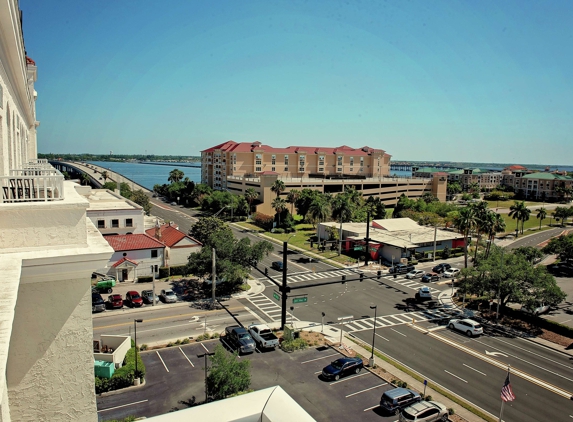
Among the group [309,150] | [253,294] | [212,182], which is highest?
[309,150]

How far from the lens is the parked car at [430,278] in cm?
4747

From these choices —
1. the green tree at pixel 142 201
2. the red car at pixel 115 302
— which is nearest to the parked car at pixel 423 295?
the red car at pixel 115 302

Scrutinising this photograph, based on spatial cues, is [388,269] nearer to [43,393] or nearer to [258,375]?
[258,375]

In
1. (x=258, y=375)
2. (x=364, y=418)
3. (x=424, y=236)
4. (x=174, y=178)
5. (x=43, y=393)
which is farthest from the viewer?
(x=174, y=178)

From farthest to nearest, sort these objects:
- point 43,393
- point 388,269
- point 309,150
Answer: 1. point 309,150
2. point 388,269
3. point 43,393

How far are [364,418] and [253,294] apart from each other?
22238mm

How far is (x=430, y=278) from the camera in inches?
1884

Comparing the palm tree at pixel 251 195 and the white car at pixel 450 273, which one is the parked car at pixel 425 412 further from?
the palm tree at pixel 251 195

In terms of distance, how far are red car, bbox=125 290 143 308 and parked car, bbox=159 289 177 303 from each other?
2091 millimetres

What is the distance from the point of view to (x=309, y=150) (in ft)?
393

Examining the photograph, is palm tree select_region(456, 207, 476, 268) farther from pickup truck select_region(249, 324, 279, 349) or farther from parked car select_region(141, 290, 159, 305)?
parked car select_region(141, 290, 159, 305)

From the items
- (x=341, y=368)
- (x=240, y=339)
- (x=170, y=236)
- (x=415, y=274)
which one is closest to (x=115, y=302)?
(x=240, y=339)

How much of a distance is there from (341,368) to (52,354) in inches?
866

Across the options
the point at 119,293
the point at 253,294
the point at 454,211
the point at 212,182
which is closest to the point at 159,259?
the point at 119,293
